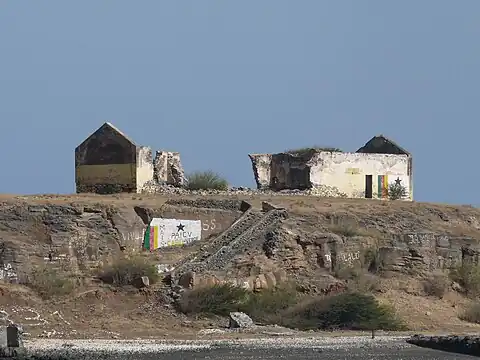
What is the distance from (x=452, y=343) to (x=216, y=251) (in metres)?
9.99

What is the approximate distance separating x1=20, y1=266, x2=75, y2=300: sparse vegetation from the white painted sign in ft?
17.3

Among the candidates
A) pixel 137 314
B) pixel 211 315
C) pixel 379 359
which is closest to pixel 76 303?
pixel 137 314

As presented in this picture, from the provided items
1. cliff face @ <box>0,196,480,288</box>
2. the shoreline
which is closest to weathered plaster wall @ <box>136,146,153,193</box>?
cliff face @ <box>0,196,480,288</box>

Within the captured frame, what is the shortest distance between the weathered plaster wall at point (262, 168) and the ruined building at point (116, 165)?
369cm

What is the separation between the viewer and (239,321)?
3706 centimetres

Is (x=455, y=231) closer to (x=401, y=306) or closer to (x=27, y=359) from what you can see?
(x=401, y=306)

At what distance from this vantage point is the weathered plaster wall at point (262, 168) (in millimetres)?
55531

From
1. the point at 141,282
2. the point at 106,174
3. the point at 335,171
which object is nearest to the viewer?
the point at 141,282

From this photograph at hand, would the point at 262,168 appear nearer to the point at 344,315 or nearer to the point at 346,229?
the point at 346,229

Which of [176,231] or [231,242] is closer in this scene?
[231,242]

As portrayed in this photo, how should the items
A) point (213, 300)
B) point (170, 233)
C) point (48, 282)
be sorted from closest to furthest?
point (48, 282) < point (213, 300) < point (170, 233)

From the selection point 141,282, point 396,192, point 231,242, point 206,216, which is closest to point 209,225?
point 206,216

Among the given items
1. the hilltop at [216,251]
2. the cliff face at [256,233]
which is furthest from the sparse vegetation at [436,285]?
the cliff face at [256,233]

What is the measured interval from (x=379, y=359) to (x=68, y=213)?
47.1 ft
